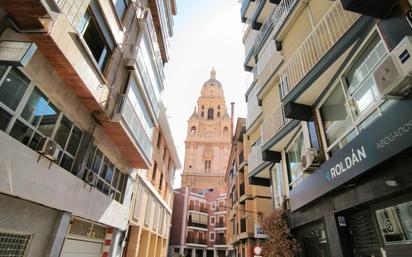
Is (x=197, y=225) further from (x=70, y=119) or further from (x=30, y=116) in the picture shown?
(x=30, y=116)

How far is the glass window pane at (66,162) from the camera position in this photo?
267 inches

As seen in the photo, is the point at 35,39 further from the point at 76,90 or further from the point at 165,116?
the point at 165,116

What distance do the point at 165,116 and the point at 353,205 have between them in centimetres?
1513

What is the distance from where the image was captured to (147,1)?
1232 cm

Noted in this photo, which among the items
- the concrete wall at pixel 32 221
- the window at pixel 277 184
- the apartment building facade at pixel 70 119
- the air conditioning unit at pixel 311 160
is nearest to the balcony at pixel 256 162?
the window at pixel 277 184

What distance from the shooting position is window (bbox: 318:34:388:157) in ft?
15.1

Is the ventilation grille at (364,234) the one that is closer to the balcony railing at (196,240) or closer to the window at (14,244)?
the window at (14,244)

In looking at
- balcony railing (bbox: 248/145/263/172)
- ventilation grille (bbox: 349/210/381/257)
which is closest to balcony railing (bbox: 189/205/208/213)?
balcony railing (bbox: 248/145/263/172)

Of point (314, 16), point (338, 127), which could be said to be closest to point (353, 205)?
point (338, 127)

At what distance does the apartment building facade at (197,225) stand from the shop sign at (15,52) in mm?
41094

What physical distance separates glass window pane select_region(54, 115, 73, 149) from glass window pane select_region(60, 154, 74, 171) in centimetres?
38

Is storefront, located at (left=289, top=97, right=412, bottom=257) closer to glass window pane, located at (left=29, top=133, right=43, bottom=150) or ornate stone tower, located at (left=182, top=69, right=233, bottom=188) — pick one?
glass window pane, located at (left=29, top=133, right=43, bottom=150)

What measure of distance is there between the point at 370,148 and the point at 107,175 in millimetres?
9116

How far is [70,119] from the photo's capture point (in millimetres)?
6961
